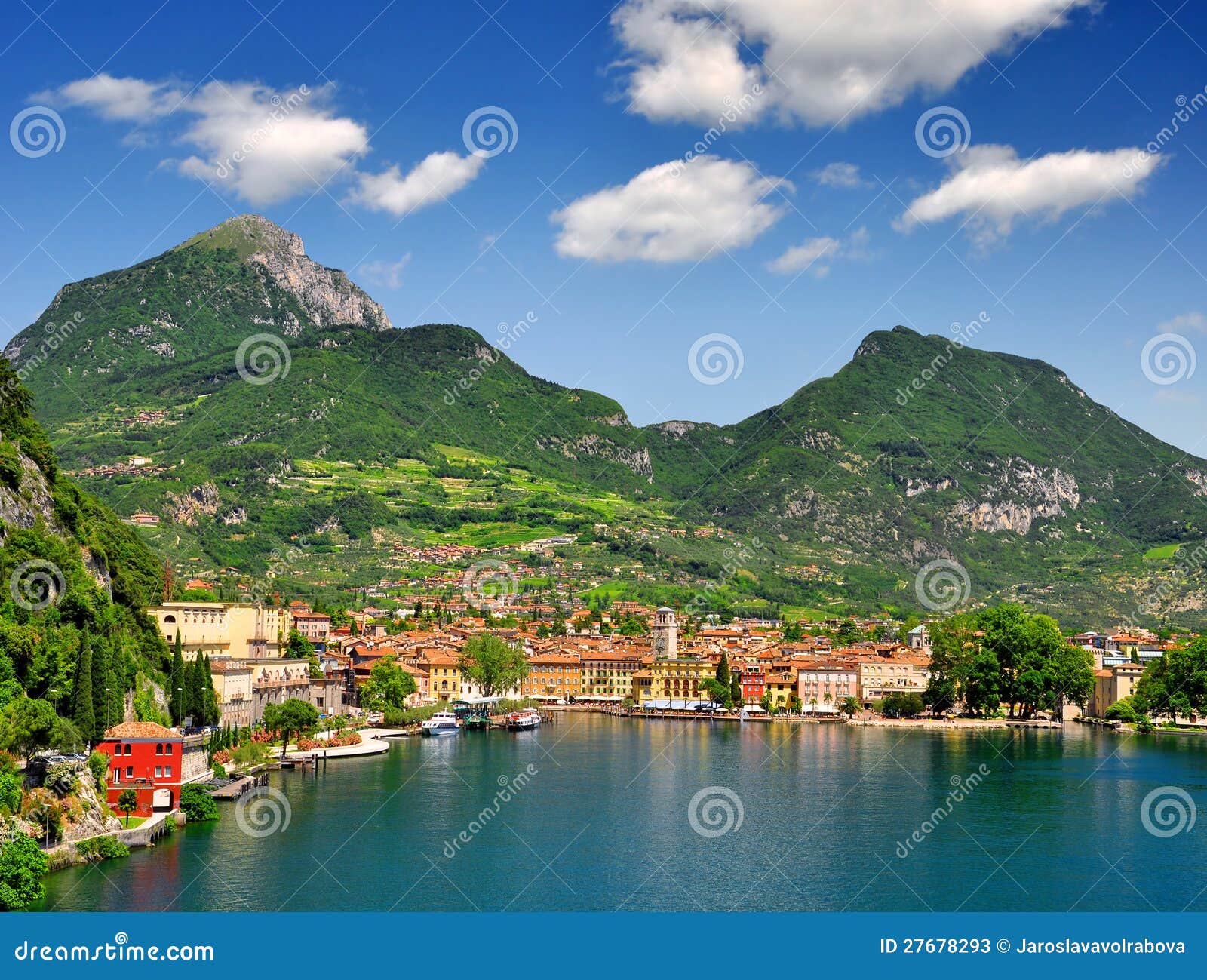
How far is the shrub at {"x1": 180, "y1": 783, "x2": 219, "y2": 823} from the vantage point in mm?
32531

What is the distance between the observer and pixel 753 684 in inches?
3285

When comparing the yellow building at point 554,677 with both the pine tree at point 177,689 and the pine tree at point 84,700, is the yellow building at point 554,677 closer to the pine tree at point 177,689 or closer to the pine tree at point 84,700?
the pine tree at point 177,689

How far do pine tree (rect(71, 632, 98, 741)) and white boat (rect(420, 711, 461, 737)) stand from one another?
98.4 ft

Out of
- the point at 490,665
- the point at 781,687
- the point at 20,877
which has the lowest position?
Answer: the point at 781,687

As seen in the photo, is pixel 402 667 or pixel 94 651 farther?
pixel 402 667

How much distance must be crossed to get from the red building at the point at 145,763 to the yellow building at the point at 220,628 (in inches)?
534

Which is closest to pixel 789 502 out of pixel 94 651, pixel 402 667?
pixel 402 667

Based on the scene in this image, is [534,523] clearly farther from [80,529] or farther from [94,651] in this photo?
[94,651]

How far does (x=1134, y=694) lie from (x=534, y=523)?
287ft

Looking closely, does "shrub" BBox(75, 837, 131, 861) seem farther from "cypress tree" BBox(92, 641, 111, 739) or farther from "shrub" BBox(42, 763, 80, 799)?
"cypress tree" BBox(92, 641, 111, 739)

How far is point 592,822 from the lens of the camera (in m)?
35.2

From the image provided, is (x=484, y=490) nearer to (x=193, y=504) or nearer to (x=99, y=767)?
(x=193, y=504)

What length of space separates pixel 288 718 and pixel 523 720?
65.6 feet

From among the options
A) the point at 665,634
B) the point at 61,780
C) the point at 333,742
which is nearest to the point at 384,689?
the point at 333,742
